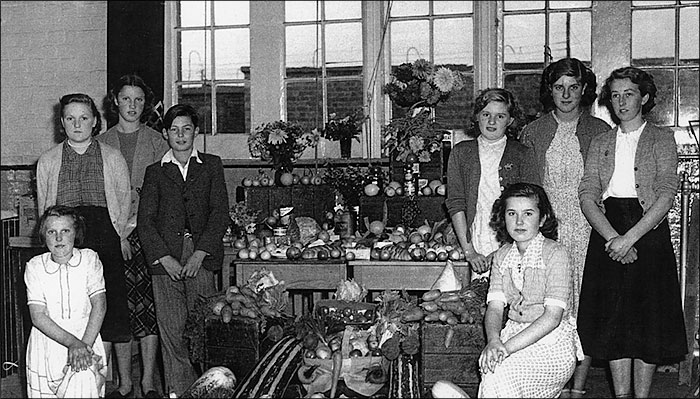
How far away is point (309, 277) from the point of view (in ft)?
16.1

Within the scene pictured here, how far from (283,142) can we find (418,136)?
3.34 feet

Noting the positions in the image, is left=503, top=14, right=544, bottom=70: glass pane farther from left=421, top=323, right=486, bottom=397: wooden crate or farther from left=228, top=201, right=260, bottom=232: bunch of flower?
left=421, top=323, right=486, bottom=397: wooden crate

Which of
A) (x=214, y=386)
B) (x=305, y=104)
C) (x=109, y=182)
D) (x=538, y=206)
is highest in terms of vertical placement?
(x=305, y=104)

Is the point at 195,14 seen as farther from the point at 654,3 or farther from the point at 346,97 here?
the point at 654,3

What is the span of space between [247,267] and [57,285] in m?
1.24

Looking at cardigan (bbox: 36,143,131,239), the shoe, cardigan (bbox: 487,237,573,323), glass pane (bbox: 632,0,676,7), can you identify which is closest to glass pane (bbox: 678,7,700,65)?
glass pane (bbox: 632,0,676,7)

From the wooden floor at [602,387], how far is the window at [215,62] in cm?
257

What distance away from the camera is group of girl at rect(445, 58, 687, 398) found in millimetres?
3709

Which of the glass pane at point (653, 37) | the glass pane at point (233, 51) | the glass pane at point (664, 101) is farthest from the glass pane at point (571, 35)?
the glass pane at point (233, 51)

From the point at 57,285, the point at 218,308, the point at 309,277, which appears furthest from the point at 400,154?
the point at 57,285

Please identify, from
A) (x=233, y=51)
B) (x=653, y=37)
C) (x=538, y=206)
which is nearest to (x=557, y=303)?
(x=538, y=206)

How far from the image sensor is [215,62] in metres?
7.32

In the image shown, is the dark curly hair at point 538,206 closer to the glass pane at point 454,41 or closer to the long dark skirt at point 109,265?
the long dark skirt at point 109,265

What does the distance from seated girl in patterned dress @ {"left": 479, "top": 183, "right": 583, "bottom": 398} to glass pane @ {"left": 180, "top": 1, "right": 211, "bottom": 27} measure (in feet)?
13.6
